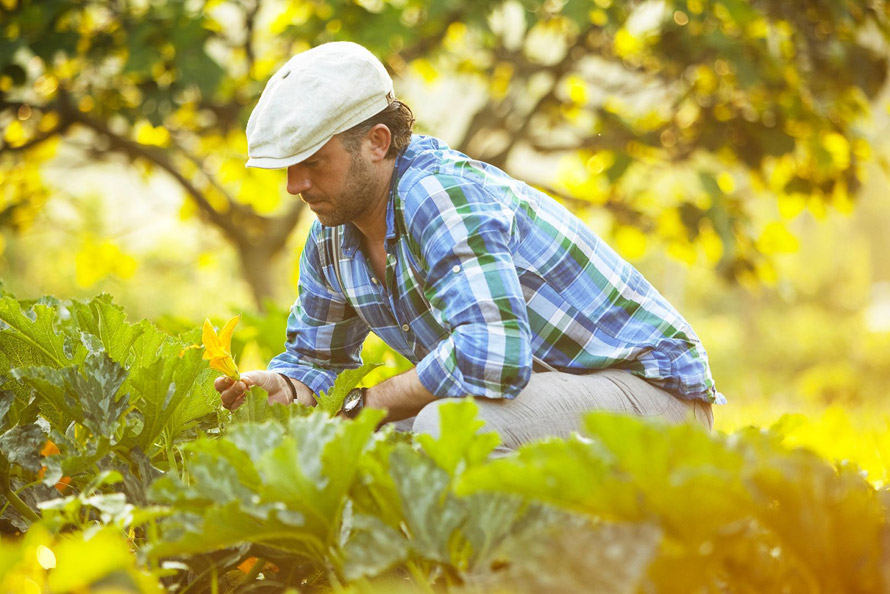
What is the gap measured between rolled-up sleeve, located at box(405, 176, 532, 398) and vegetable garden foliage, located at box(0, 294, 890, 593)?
32cm

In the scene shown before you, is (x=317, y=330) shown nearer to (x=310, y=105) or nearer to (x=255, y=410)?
(x=255, y=410)

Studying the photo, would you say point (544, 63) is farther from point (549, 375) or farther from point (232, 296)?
point (232, 296)

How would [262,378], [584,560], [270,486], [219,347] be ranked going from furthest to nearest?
[262,378], [219,347], [270,486], [584,560]

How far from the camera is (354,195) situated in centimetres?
188

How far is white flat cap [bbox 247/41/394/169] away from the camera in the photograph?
1753mm

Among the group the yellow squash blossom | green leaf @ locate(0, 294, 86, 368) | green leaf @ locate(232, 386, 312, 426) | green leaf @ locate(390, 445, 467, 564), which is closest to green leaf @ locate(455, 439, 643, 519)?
green leaf @ locate(390, 445, 467, 564)

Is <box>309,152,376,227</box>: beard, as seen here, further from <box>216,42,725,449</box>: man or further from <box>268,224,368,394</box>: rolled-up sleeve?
<box>268,224,368,394</box>: rolled-up sleeve

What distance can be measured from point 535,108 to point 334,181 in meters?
3.30

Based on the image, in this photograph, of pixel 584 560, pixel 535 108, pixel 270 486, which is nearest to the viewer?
pixel 584 560

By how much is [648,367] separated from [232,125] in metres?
3.03

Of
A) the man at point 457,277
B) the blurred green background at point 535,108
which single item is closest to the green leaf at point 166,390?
the man at point 457,277

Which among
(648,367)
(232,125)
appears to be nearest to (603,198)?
(232,125)

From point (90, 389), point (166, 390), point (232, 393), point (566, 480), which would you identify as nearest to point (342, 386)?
point (232, 393)

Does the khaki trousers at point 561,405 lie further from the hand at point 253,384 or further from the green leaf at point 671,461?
the green leaf at point 671,461
